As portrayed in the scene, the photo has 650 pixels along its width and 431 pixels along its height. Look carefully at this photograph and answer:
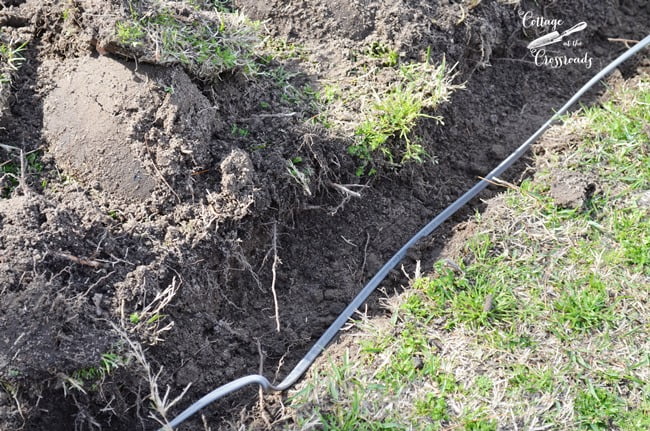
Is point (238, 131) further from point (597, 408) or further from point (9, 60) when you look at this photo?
point (597, 408)

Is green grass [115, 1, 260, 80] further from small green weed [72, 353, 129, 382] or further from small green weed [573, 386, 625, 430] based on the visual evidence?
small green weed [573, 386, 625, 430]

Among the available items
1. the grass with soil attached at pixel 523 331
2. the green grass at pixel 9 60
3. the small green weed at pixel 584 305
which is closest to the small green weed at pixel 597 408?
the grass with soil attached at pixel 523 331

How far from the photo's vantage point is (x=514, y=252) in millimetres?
3066

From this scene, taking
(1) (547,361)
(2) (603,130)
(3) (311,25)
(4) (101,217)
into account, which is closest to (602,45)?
(2) (603,130)

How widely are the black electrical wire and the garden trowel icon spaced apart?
0.29m

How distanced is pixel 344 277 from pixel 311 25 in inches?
50.7

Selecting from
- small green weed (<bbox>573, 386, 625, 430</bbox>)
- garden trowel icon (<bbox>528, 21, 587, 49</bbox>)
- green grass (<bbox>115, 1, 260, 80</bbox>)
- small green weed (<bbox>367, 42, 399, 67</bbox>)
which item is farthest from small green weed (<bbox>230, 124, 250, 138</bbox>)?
A: garden trowel icon (<bbox>528, 21, 587, 49</bbox>)

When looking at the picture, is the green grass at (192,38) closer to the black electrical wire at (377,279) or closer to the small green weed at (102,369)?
the black electrical wire at (377,279)

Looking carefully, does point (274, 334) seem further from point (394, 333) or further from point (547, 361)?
point (547, 361)

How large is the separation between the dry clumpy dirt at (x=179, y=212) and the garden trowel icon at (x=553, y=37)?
73 cm

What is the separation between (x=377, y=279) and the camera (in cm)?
302

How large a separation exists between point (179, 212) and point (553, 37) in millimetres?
2437

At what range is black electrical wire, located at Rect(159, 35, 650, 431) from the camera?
2535 mm

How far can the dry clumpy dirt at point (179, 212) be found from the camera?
2.42 m
